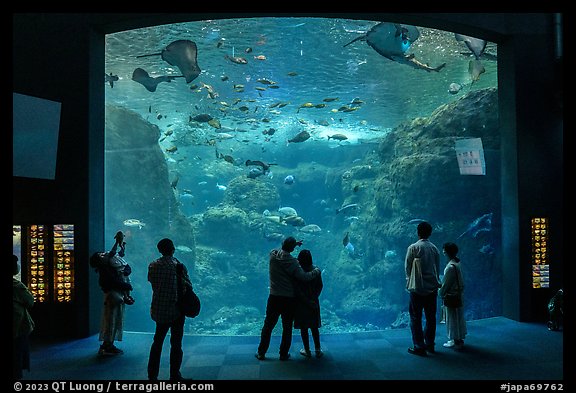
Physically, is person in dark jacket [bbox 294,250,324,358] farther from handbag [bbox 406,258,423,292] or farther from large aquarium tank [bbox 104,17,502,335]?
large aquarium tank [bbox 104,17,502,335]

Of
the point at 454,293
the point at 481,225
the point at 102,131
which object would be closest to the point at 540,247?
the point at 454,293

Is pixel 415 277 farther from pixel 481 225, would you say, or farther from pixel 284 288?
pixel 481 225

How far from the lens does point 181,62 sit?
10344 mm

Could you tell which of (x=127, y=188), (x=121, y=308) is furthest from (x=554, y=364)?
(x=127, y=188)

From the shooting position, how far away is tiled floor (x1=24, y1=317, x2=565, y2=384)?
5.08m

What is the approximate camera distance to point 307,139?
19531mm

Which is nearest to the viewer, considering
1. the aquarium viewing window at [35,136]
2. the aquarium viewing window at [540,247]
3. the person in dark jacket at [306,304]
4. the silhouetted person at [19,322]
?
the silhouetted person at [19,322]

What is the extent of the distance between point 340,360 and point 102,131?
6.00 m

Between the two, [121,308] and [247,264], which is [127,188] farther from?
[121,308]

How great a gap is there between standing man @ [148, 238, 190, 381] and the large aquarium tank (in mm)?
6394

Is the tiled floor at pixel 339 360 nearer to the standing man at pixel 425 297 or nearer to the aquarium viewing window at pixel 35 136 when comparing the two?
the standing man at pixel 425 297

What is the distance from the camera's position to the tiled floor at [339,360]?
5078 millimetres

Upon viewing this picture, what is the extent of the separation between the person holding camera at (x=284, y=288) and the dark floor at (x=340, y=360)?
0.96 feet

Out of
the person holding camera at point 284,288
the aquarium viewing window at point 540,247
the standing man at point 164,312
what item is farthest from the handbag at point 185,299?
the aquarium viewing window at point 540,247
